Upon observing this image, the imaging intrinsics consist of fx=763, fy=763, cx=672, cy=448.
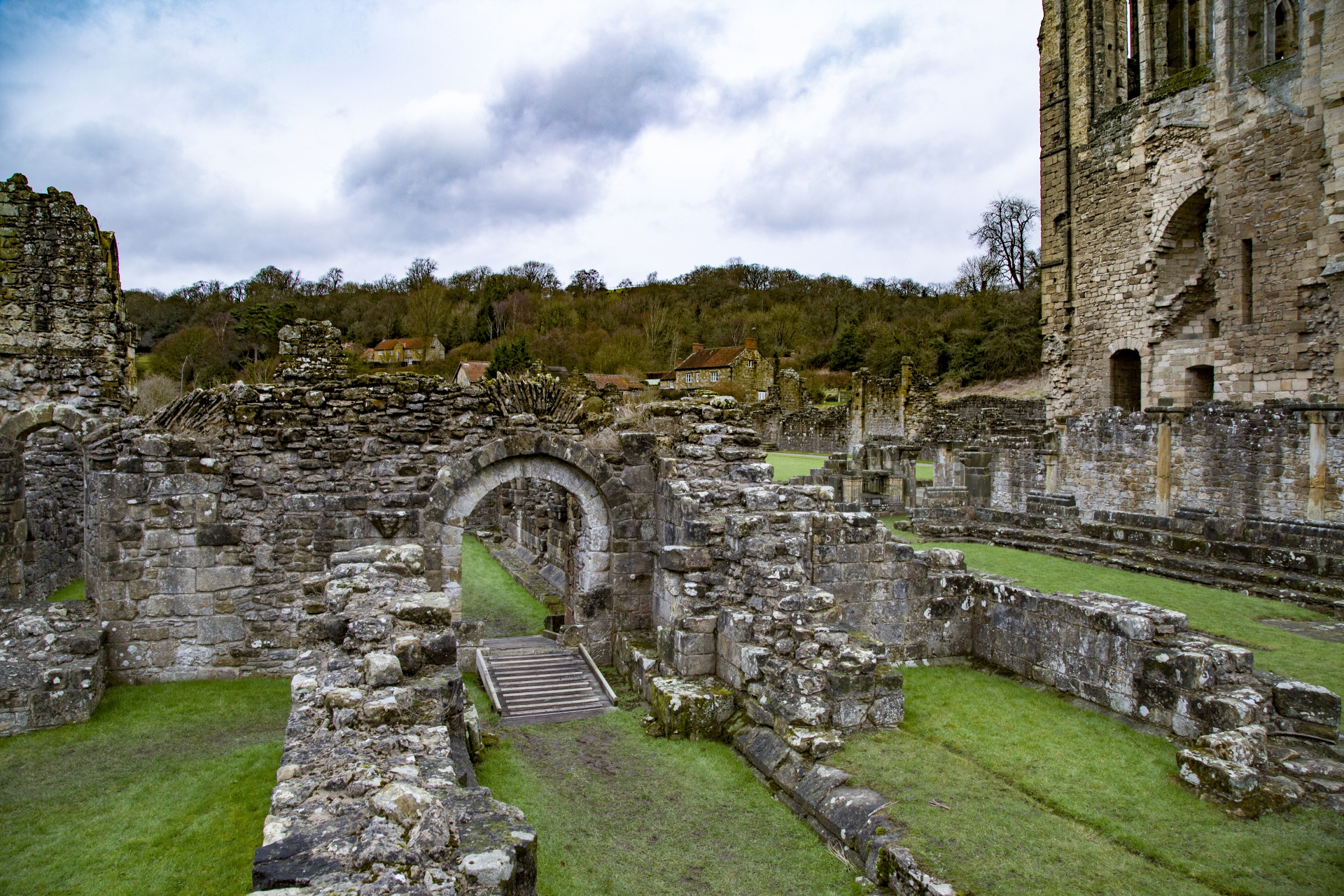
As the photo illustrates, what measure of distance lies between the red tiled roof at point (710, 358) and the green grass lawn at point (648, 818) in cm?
4547

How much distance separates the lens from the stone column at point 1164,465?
51.0 feet

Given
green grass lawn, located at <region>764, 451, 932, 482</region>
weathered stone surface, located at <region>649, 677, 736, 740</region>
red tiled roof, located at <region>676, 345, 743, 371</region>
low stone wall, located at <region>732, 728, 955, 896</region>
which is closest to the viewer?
low stone wall, located at <region>732, 728, 955, 896</region>

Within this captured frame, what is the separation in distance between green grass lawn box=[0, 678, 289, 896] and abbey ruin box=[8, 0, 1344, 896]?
59 cm

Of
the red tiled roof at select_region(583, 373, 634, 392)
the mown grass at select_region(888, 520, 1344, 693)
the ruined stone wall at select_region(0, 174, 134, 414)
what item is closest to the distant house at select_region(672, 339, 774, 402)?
the red tiled roof at select_region(583, 373, 634, 392)

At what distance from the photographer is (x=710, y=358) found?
52.6m

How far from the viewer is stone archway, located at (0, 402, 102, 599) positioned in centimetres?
899

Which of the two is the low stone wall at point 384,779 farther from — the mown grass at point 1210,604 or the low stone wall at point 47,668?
the mown grass at point 1210,604

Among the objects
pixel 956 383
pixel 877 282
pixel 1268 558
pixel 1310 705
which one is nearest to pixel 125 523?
pixel 1310 705

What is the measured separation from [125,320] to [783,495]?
39.0 feet

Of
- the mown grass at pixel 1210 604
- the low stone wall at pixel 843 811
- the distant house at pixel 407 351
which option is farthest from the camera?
the distant house at pixel 407 351

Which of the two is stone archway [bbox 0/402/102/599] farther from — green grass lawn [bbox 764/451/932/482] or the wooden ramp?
green grass lawn [bbox 764/451/932/482]

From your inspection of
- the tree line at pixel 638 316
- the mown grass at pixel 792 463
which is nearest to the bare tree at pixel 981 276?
the tree line at pixel 638 316

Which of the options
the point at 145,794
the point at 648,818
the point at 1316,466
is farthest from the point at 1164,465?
the point at 145,794

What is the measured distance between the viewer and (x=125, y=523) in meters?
8.26
